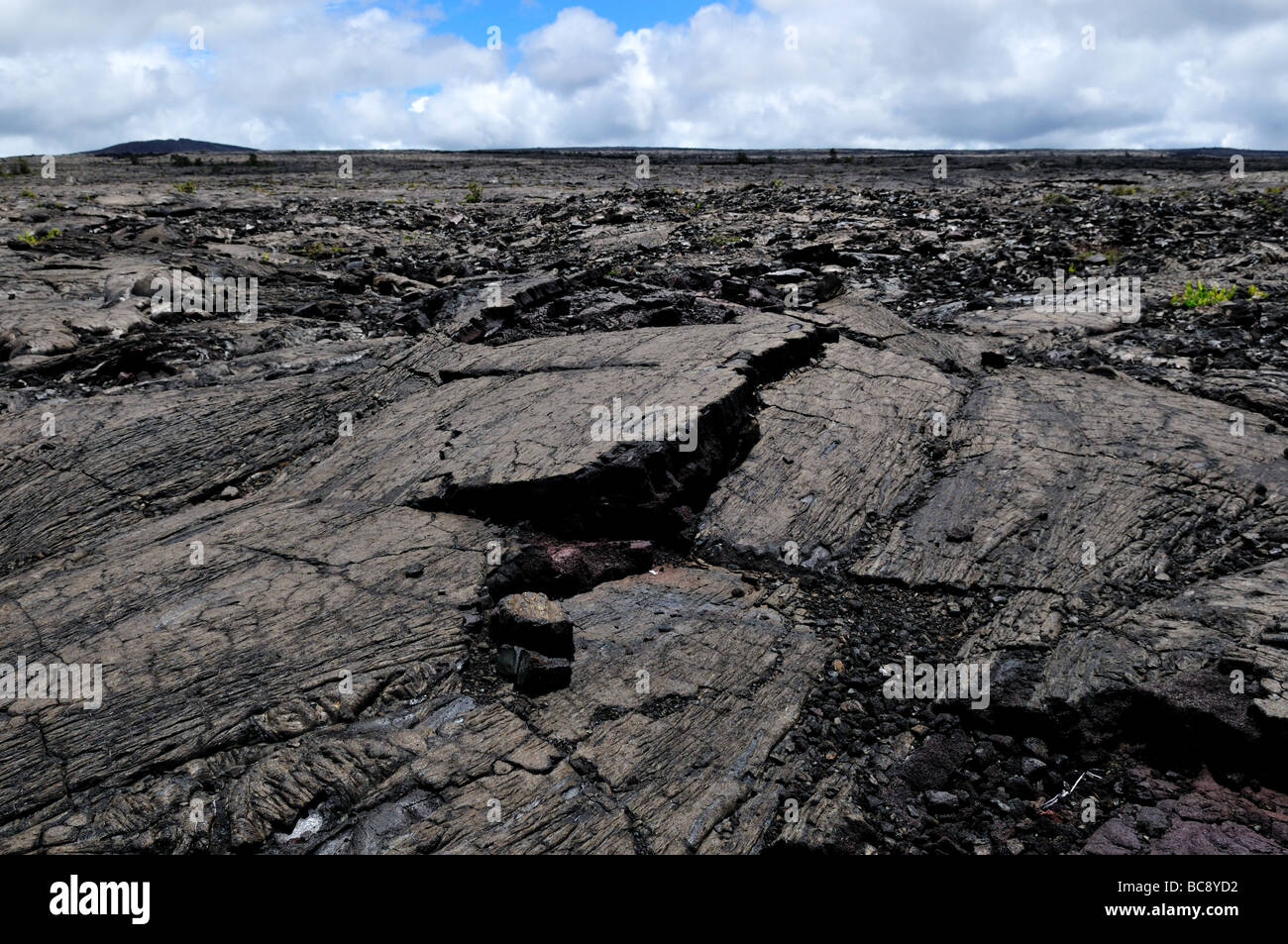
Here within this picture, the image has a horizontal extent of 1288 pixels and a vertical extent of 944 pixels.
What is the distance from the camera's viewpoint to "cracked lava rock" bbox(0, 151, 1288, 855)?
371 cm

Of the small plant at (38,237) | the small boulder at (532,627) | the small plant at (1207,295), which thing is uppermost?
the small plant at (38,237)

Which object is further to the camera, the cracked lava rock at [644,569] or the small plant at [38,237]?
the small plant at [38,237]

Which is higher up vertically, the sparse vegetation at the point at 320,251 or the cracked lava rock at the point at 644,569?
the sparse vegetation at the point at 320,251

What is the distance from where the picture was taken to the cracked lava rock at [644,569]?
371cm

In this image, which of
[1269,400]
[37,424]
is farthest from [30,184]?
[1269,400]

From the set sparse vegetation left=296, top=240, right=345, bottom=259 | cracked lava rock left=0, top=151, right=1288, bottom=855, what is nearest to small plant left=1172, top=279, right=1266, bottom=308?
cracked lava rock left=0, top=151, right=1288, bottom=855

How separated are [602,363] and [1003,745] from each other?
198 inches

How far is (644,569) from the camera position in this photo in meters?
5.68

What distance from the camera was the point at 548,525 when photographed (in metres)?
5.86

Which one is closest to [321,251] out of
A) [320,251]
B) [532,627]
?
[320,251]

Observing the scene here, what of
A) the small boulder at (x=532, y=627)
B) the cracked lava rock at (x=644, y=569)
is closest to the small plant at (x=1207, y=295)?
the cracked lava rock at (x=644, y=569)

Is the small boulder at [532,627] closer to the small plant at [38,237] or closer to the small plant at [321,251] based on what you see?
the small plant at [321,251]

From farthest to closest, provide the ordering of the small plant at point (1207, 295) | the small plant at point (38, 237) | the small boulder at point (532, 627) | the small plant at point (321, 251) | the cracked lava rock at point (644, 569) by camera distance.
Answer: the small plant at point (321, 251), the small plant at point (38, 237), the small plant at point (1207, 295), the small boulder at point (532, 627), the cracked lava rock at point (644, 569)

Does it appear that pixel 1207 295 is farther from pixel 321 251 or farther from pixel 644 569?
pixel 321 251
